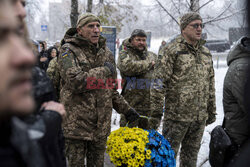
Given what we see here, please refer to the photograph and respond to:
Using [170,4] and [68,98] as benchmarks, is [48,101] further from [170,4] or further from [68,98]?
[170,4]

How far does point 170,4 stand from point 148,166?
519 centimetres

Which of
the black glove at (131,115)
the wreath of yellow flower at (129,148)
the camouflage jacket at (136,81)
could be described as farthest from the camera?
the camouflage jacket at (136,81)

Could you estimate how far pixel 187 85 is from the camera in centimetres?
327

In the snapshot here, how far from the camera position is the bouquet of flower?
2416 millimetres

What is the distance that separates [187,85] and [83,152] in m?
1.61

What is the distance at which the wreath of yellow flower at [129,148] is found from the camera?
7.88 ft

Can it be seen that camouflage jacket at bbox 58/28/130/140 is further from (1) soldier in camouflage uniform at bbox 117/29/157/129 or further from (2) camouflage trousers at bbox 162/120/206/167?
(1) soldier in camouflage uniform at bbox 117/29/157/129

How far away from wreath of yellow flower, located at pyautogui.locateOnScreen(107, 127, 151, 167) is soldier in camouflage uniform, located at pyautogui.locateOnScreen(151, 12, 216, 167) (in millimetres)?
826

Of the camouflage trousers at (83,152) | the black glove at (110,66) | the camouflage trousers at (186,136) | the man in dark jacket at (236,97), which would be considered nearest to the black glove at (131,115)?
the camouflage trousers at (83,152)

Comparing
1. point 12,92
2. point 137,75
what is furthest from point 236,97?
point 137,75

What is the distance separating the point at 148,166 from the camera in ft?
7.97

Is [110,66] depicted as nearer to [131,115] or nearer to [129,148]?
[131,115]

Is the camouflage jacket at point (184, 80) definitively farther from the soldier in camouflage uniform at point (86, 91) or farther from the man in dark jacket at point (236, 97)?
the man in dark jacket at point (236, 97)

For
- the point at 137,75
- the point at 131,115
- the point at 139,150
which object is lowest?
the point at 139,150
